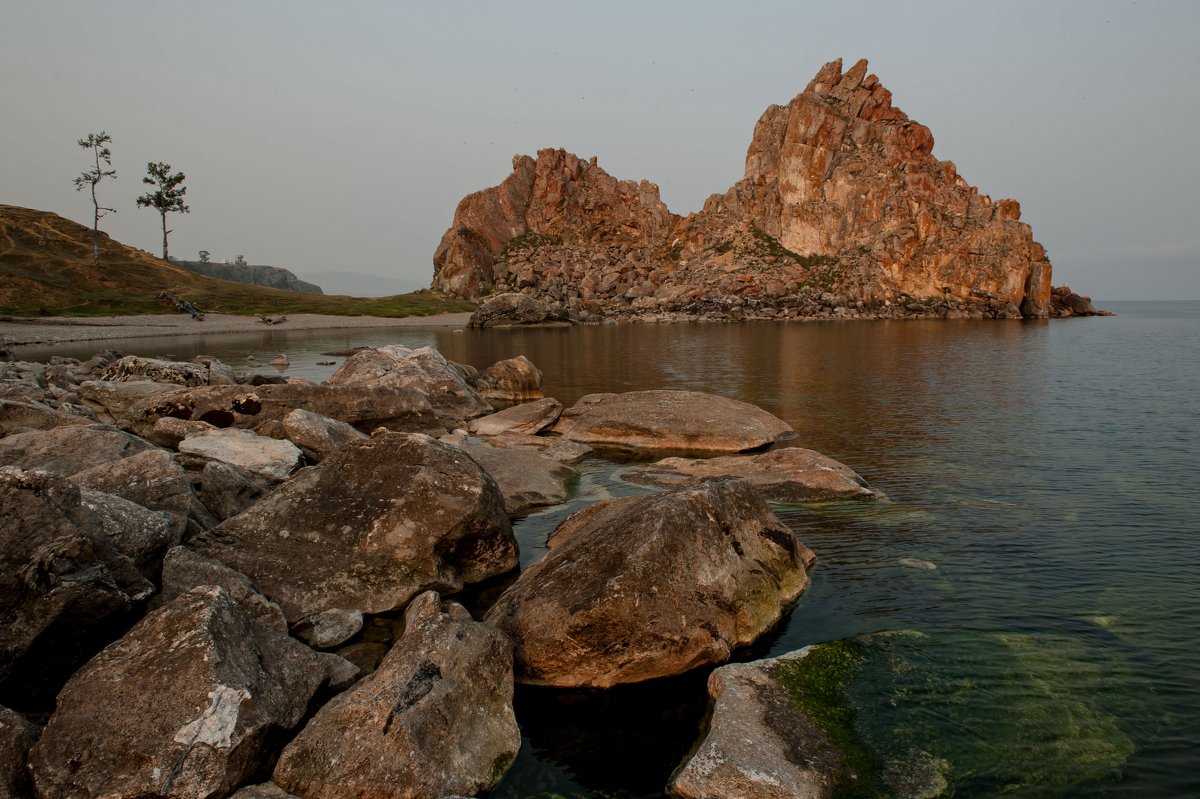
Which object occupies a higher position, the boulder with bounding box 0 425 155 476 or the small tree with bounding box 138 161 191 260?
the small tree with bounding box 138 161 191 260

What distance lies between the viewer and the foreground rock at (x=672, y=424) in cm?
2581

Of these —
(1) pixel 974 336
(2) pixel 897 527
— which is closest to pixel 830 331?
(1) pixel 974 336

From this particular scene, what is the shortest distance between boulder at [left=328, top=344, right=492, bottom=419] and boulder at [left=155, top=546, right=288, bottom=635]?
2024 cm

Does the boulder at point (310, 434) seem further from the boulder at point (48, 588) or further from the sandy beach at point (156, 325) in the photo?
the sandy beach at point (156, 325)

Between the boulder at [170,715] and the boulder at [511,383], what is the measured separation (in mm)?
31284

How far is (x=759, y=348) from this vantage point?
74750 mm

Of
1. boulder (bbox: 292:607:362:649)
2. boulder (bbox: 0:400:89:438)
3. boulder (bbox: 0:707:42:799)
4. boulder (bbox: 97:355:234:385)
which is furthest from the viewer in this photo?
boulder (bbox: 97:355:234:385)

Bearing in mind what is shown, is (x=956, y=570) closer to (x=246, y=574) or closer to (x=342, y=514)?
(x=342, y=514)

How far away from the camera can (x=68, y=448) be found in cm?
1434

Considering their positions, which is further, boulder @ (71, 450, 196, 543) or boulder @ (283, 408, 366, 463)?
boulder @ (283, 408, 366, 463)

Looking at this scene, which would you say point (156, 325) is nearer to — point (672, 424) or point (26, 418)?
point (26, 418)

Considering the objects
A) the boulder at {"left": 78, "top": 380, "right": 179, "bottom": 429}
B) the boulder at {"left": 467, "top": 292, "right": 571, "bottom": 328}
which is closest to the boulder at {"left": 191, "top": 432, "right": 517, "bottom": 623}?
the boulder at {"left": 78, "top": 380, "right": 179, "bottom": 429}

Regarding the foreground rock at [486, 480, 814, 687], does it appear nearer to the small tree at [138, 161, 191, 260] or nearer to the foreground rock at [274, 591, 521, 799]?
the foreground rock at [274, 591, 521, 799]

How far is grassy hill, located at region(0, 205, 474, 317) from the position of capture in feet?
359
